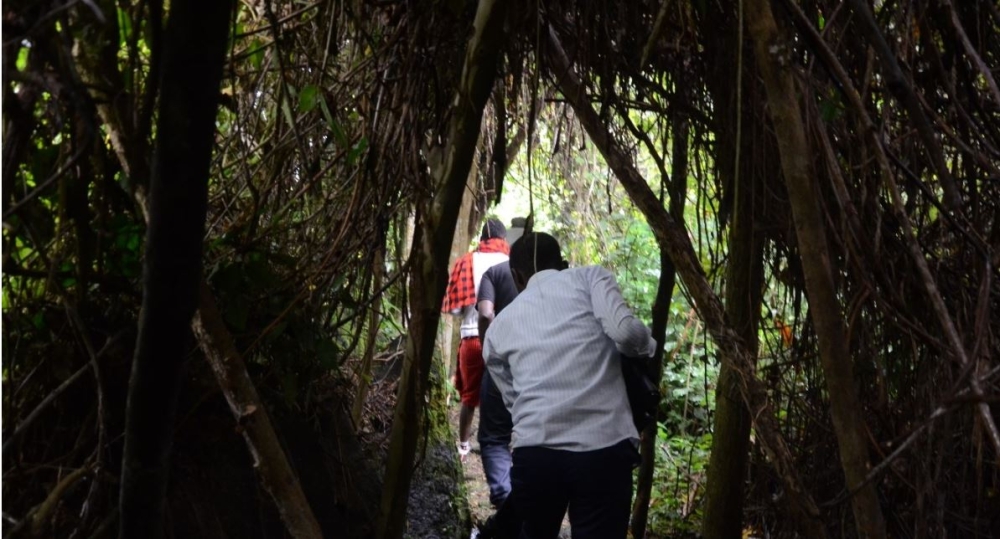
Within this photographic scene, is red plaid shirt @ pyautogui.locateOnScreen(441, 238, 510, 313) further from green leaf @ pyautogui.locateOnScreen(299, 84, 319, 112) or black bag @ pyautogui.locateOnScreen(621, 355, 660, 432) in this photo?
green leaf @ pyautogui.locateOnScreen(299, 84, 319, 112)

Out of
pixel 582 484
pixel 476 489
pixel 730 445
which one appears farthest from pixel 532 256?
pixel 476 489

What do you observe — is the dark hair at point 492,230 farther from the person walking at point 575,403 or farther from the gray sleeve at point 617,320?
the gray sleeve at point 617,320

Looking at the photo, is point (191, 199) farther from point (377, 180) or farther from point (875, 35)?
point (377, 180)

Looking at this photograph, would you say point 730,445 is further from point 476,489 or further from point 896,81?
point 476,489

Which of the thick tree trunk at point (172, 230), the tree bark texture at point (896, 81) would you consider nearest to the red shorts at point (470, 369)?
the tree bark texture at point (896, 81)

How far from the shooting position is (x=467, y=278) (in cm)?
643

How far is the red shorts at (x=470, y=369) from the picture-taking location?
6020 mm

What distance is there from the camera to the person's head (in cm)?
424

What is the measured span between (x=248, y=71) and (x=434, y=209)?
96cm

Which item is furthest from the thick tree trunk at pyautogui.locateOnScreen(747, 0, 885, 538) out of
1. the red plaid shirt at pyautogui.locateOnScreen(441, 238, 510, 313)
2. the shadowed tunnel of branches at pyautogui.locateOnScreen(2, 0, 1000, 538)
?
the red plaid shirt at pyautogui.locateOnScreen(441, 238, 510, 313)

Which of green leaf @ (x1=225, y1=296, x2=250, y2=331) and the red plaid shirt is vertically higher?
the red plaid shirt

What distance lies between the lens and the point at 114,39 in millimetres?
1454

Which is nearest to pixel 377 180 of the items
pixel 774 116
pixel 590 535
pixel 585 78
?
pixel 585 78

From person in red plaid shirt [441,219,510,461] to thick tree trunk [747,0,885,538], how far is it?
13.7 ft
